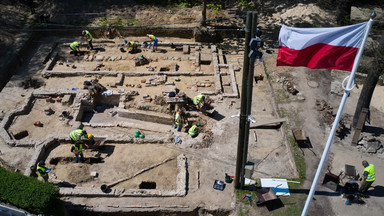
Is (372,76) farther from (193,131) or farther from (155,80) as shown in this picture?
(155,80)

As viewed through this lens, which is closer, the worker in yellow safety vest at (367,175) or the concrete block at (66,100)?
the worker in yellow safety vest at (367,175)

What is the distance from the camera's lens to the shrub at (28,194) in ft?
30.0

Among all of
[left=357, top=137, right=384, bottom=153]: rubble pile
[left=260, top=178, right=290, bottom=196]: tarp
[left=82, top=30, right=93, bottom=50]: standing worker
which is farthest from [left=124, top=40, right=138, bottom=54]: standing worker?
[left=357, top=137, right=384, bottom=153]: rubble pile

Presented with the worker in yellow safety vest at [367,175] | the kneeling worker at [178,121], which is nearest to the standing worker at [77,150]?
the kneeling worker at [178,121]

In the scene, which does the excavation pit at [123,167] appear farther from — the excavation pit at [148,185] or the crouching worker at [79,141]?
the crouching worker at [79,141]

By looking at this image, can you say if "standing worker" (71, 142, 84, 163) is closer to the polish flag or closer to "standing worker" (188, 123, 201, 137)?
"standing worker" (188, 123, 201, 137)

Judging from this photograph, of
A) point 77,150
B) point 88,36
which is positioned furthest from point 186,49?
point 77,150

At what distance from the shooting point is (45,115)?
48.7 ft

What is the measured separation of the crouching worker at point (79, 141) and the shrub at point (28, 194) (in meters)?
2.62

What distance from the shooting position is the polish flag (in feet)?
22.9

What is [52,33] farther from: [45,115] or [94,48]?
[45,115]

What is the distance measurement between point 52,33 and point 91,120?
9.90 meters

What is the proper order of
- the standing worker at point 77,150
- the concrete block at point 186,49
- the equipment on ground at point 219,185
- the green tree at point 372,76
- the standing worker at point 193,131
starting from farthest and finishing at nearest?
the concrete block at point 186,49 → the standing worker at point 193,131 → the standing worker at point 77,150 → the green tree at point 372,76 → the equipment on ground at point 219,185

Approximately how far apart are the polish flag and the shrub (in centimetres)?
839
